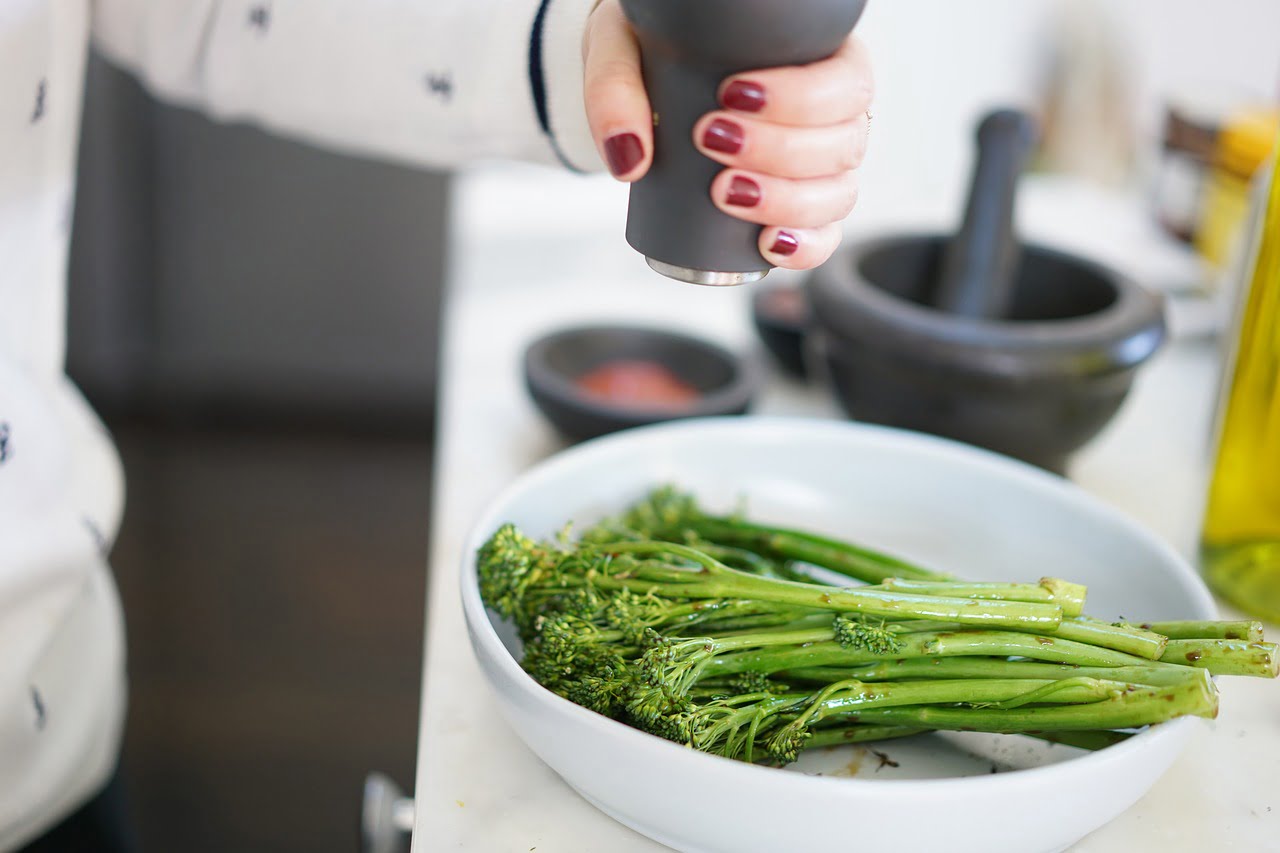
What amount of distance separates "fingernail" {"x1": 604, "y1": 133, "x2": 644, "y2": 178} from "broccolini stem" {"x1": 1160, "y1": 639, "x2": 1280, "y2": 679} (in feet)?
1.31

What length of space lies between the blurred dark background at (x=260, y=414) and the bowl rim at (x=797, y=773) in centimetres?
129

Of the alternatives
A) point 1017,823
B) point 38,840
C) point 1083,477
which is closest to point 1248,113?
point 1083,477

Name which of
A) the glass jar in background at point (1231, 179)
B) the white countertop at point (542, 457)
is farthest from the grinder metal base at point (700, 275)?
the glass jar in background at point (1231, 179)

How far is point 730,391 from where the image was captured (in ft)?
3.39

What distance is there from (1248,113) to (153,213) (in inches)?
99.1

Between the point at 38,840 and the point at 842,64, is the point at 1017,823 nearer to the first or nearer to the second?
the point at 842,64

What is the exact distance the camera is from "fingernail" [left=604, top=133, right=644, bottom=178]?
583 mm

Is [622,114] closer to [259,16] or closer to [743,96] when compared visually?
[743,96]

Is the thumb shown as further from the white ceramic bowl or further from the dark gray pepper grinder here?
the white ceramic bowl

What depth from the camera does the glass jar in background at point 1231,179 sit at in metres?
1.32

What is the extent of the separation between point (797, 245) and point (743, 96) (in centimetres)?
9

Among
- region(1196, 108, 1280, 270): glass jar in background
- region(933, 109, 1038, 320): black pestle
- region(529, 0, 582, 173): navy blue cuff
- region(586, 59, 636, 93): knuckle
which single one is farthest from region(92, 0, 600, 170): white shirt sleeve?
region(1196, 108, 1280, 270): glass jar in background

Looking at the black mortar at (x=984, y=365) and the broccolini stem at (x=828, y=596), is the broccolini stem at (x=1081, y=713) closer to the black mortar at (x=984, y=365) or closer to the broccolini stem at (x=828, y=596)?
the broccolini stem at (x=828, y=596)

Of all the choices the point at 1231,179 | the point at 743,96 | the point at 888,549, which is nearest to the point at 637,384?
the point at 888,549
